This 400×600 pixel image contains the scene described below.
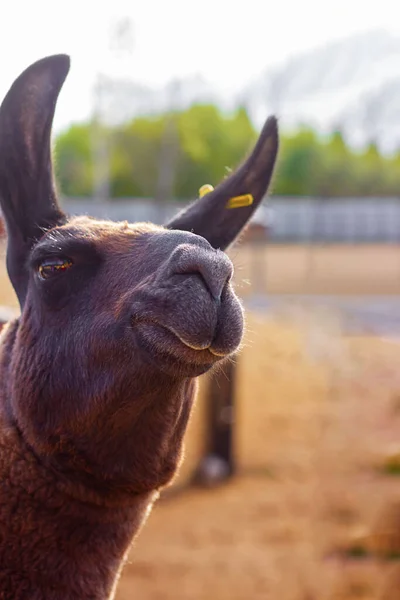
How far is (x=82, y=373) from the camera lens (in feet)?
7.07

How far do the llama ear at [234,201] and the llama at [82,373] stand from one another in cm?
26

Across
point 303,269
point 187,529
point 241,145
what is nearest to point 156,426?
point 187,529

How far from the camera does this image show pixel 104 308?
2137mm

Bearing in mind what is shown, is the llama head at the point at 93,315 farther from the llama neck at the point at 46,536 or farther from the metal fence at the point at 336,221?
the metal fence at the point at 336,221

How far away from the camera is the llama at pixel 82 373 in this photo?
6.55 feet

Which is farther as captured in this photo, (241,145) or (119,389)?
(241,145)

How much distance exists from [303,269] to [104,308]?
3195 cm

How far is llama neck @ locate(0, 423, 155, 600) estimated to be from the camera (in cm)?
222

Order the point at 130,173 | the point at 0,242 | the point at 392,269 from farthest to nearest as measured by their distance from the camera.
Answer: the point at 130,173 → the point at 392,269 → the point at 0,242

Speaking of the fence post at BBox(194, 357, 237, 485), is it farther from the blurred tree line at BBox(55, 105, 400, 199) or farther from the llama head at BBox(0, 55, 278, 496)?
the blurred tree line at BBox(55, 105, 400, 199)

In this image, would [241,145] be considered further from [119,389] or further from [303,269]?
[119,389]

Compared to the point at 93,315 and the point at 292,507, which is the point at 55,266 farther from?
the point at 292,507

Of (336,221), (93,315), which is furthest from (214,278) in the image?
(336,221)

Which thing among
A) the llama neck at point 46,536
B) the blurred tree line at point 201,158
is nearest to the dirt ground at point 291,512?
the llama neck at point 46,536
